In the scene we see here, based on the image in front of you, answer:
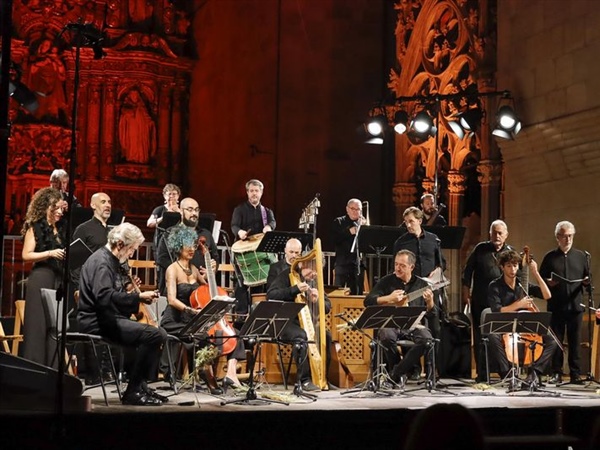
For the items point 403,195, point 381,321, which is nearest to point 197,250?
point 381,321

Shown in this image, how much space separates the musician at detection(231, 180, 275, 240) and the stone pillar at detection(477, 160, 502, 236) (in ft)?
14.0

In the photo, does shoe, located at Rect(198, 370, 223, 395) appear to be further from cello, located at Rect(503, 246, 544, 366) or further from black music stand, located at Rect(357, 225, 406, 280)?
cello, located at Rect(503, 246, 544, 366)

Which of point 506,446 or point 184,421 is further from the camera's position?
point 184,421

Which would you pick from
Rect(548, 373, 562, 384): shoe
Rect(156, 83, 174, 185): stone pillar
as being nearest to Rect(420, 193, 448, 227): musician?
Rect(548, 373, 562, 384): shoe

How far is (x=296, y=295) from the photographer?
10.1m

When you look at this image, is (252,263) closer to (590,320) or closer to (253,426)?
(590,320)

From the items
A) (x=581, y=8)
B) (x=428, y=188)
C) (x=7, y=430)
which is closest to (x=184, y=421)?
(x=7, y=430)

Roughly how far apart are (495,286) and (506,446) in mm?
6493

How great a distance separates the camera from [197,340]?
912 centimetres

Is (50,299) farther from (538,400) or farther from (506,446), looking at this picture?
(506,446)

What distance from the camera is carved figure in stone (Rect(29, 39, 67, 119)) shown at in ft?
61.3

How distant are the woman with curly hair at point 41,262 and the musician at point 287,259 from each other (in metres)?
2.17

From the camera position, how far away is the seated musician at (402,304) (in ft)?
33.4

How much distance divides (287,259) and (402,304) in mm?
1223
